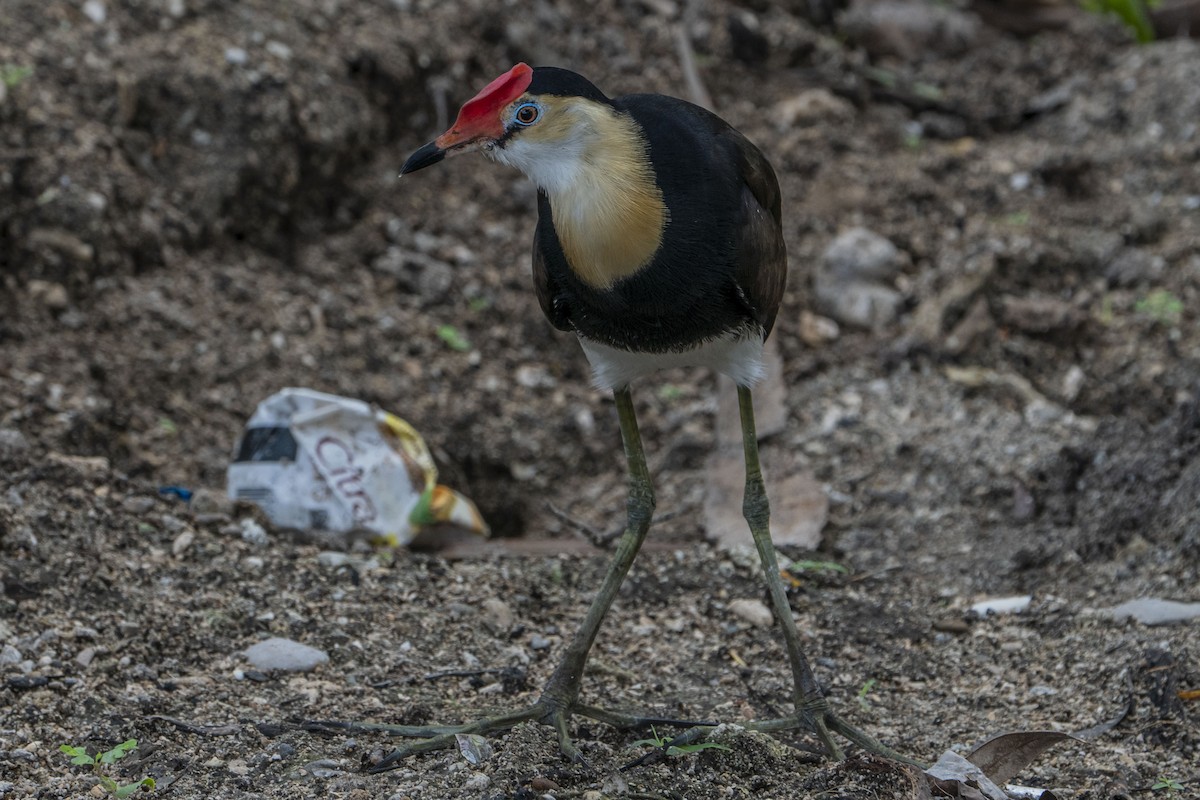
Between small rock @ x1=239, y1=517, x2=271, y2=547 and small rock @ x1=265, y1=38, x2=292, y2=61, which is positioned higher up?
small rock @ x1=265, y1=38, x2=292, y2=61

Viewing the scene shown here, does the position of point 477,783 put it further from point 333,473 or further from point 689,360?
point 333,473

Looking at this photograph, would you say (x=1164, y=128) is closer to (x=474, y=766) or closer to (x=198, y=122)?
(x=198, y=122)

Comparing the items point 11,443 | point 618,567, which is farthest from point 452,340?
point 618,567

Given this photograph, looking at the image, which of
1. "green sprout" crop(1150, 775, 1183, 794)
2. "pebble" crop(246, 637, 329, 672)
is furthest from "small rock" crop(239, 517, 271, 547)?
"green sprout" crop(1150, 775, 1183, 794)

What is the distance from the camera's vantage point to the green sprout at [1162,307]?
5.81 m

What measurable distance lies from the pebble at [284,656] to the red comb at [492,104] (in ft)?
4.98

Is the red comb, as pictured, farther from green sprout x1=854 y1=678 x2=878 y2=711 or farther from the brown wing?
green sprout x1=854 y1=678 x2=878 y2=711

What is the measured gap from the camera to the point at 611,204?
122 inches

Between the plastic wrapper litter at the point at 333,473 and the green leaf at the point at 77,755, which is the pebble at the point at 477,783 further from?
the plastic wrapper litter at the point at 333,473

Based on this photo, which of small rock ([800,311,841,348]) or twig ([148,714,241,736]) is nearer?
twig ([148,714,241,736])

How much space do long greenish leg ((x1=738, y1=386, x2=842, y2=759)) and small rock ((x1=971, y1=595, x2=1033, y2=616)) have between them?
31.8 inches

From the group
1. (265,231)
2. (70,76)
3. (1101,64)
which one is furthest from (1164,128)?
(70,76)

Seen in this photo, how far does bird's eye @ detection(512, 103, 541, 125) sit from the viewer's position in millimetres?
3111

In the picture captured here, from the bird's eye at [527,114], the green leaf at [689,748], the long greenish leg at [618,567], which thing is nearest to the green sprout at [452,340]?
the long greenish leg at [618,567]
